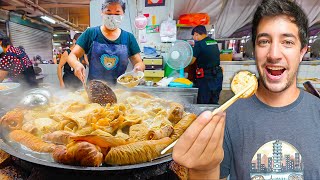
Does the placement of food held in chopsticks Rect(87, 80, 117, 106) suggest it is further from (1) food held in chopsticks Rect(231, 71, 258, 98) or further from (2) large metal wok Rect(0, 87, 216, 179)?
(1) food held in chopsticks Rect(231, 71, 258, 98)

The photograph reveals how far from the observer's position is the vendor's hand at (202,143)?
625 mm

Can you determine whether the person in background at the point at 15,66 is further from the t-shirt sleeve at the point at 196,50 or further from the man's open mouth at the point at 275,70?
the t-shirt sleeve at the point at 196,50

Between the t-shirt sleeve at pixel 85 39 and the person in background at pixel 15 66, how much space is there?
0.96 m

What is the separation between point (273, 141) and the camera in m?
1.12

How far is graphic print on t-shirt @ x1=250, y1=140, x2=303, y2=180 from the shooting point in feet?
3.51

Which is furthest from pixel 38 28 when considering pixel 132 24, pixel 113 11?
pixel 113 11

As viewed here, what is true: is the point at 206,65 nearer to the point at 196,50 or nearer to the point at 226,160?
the point at 196,50

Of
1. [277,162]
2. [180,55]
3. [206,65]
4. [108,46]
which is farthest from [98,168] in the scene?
[206,65]

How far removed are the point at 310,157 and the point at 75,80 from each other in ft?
11.2

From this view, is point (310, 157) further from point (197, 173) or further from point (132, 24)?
point (132, 24)

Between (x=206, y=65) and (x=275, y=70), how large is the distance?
395 cm

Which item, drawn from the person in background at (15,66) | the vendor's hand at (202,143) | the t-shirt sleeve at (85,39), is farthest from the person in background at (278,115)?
the person in background at (15,66)

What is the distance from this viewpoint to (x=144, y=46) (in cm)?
527

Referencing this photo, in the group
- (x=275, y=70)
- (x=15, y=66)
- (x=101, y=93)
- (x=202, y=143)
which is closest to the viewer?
(x=202, y=143)
